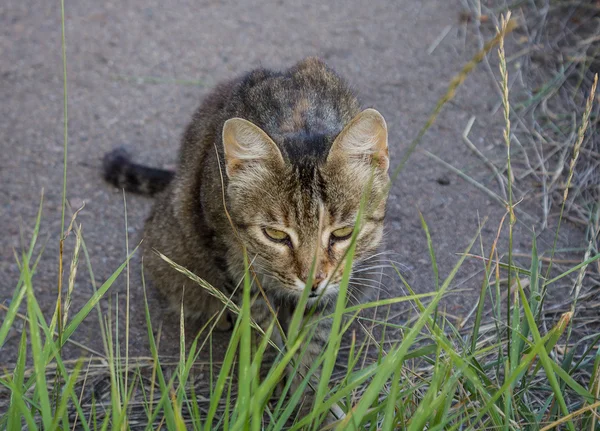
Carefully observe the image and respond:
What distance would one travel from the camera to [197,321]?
11.7 ft

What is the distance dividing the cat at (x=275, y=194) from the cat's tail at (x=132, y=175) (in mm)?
411

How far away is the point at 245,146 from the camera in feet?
8.77

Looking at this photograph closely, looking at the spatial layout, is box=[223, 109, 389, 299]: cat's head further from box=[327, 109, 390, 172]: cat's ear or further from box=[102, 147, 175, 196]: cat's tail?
box=[102, 147, 175, 196]: cat's tail

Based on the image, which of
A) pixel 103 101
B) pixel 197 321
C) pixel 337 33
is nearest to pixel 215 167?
pixel 197 321

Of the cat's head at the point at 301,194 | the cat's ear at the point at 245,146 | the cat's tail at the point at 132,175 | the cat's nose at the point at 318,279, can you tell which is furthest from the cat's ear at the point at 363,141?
the cat's tail at the point at 132,175

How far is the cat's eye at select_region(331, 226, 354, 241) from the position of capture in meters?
2.73

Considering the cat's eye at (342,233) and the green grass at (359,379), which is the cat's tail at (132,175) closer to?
the green grass at (359,379)

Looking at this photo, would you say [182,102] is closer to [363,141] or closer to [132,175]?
[132,175]

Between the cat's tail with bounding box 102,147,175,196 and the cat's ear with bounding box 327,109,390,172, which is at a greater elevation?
the cat's ear with bounding box 327,109,390,172

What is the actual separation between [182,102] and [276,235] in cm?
241

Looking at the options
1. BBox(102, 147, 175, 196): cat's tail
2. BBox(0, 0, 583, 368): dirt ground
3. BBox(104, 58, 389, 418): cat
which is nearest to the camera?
BBox(104, 58, 389, 418): cat

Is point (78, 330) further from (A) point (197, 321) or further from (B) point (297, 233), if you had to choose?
(B) point (297, 233)

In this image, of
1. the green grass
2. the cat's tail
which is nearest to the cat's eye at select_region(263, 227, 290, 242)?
the green grass

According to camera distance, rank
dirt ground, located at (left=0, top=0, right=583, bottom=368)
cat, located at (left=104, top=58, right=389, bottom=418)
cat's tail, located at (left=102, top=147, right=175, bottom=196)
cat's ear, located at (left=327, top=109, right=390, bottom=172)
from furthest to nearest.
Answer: cat's tail, located at (left=102, top=147, right=175, bottom=196), dirt ground, located at (left=0, top=0, right=583, bottom=368), cat, located at (left=104, top=58, right=389, bottom=418), cat's ear, located at (left=327, top=109, right=390, bottom=172)
